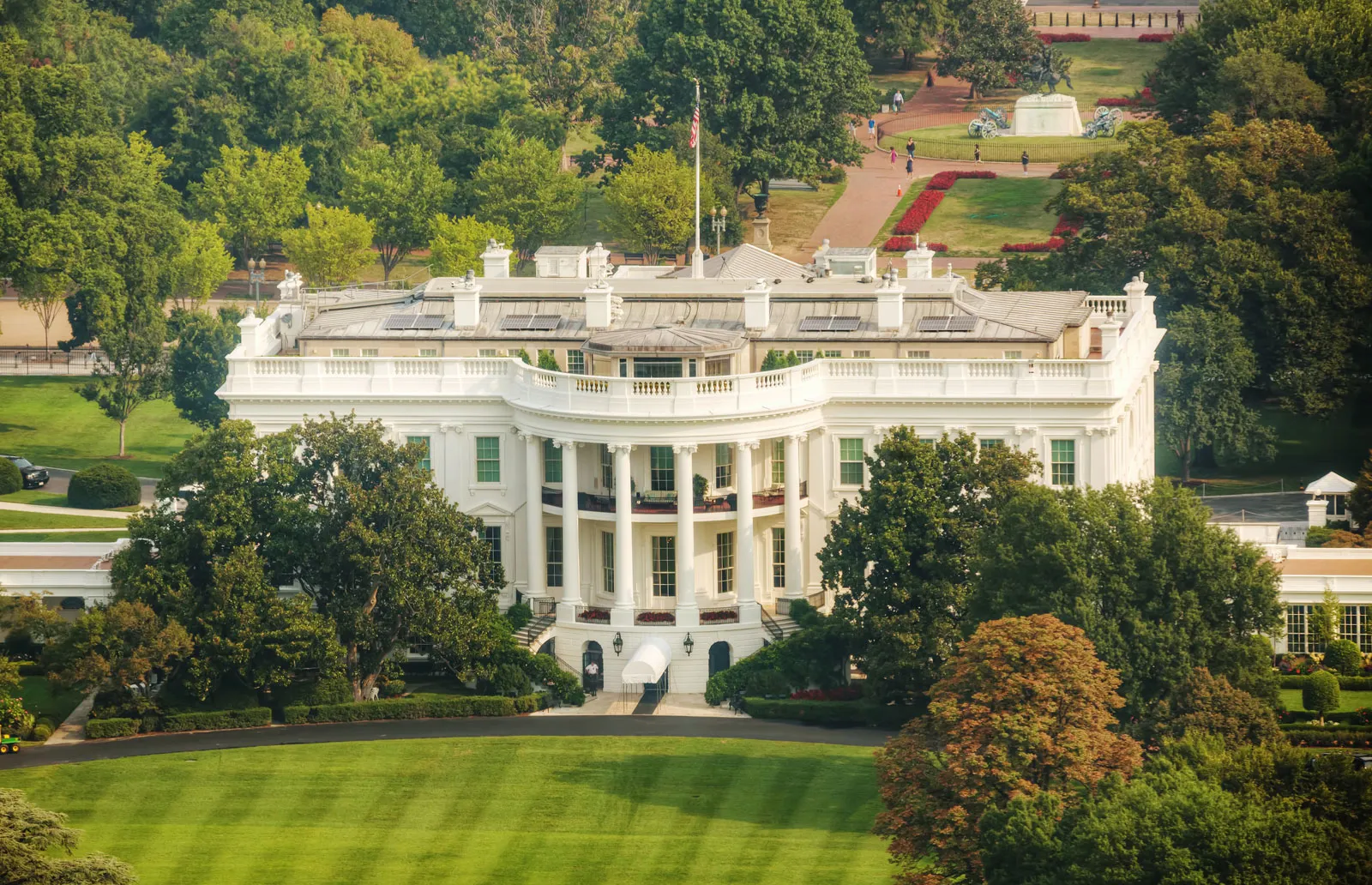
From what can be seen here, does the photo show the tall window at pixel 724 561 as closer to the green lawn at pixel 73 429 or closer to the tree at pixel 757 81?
the green lawn at pixel 73 429

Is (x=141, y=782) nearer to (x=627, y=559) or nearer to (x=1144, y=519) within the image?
(x=627, y=559)

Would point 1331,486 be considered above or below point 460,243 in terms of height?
below

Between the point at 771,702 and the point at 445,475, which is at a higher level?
the point at 445,475

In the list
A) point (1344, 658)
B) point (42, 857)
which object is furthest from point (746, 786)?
point (42, 857)

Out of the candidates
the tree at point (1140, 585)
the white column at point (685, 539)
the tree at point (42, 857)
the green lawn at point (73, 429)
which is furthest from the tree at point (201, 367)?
the tree at point (42, 857)

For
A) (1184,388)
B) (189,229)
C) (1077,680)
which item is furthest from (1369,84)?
(1077,680)

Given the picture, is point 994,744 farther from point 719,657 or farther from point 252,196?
point 252,196

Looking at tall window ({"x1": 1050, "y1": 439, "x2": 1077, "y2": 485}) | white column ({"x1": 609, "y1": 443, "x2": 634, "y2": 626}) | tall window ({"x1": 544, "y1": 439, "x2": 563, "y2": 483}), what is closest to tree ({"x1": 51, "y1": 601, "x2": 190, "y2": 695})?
white column ({"x1": 609, "y1": 443, "x2": 634, "y2": 626})
